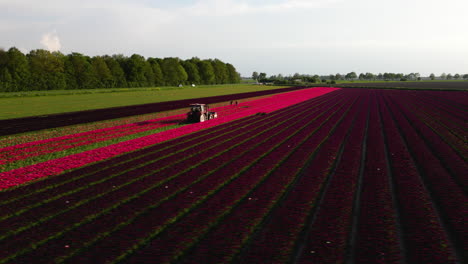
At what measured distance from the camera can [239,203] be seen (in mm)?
10164

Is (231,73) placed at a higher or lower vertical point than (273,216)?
higher

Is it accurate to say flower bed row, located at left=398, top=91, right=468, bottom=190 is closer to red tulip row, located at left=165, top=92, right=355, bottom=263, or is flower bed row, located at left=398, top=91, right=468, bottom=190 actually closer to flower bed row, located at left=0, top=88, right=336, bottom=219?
red tulip row, located at left=165, top=92, right=355, bottom=263

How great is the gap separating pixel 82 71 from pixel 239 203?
346 feet

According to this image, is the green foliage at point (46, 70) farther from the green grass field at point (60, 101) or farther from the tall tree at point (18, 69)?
the green grass field at point (60, 101)

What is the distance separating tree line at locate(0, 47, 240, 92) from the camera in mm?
83562

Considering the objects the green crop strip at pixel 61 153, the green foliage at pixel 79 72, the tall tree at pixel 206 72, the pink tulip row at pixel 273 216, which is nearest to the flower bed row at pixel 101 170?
the green crop strip at pixel 61 153

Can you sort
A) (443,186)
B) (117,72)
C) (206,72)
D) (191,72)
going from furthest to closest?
(206,72), (191,72), (117,72), (443,186)

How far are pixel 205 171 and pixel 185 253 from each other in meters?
6.75

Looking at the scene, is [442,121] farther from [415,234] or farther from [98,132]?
[98,132]

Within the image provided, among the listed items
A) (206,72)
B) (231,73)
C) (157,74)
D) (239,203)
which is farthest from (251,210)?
(231,73)

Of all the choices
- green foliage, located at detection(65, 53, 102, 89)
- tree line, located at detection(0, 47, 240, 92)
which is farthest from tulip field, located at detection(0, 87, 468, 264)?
green foliage, located at detection(65, 53, 102, 89)

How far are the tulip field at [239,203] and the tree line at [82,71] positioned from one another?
80.8m

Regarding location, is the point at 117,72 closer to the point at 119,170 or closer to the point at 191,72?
the point at 191,72

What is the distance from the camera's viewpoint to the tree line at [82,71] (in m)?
83.6
